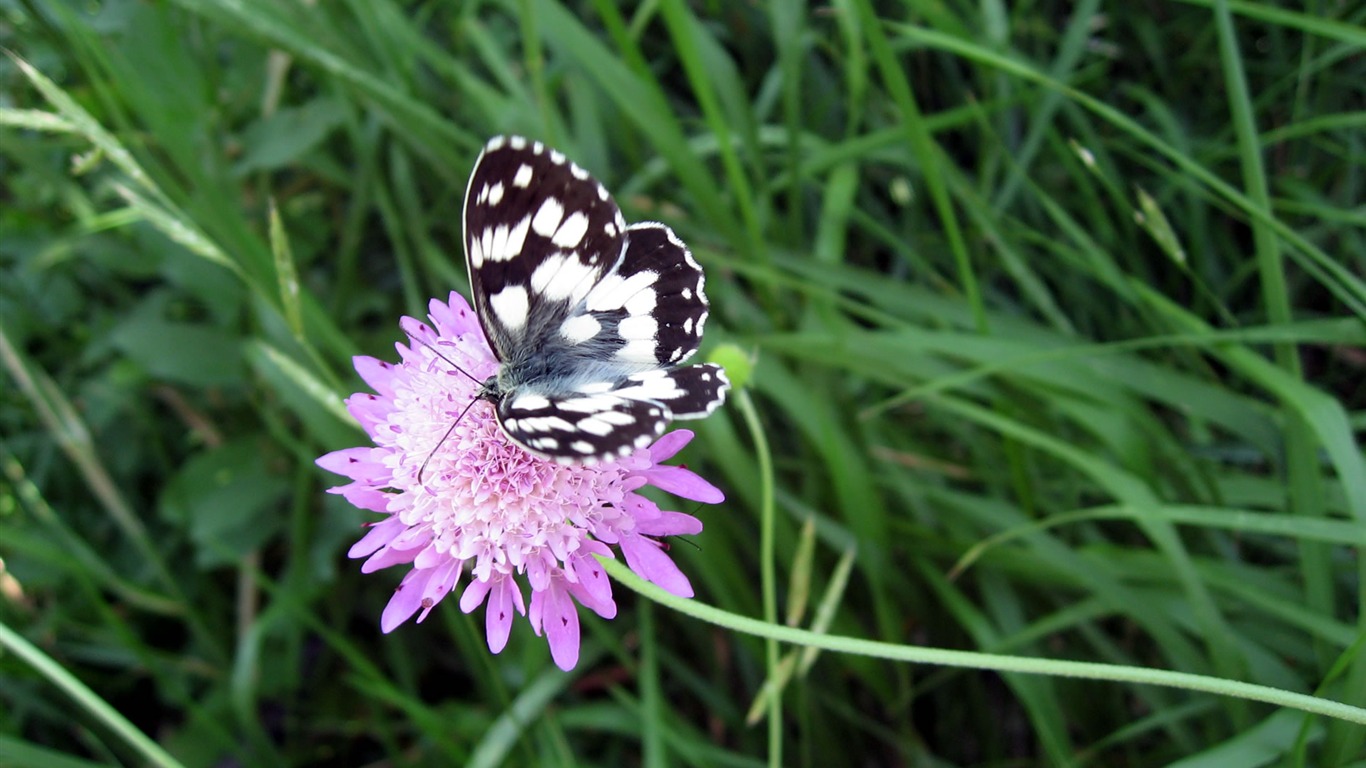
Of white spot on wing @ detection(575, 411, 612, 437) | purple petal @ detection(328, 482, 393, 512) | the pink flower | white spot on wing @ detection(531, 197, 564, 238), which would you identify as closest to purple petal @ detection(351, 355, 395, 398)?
the pink flower

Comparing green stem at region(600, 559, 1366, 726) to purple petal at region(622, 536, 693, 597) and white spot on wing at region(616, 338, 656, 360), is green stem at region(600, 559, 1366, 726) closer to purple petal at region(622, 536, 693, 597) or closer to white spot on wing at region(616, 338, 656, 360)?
purple petal at region(622, 536, 693, 597)

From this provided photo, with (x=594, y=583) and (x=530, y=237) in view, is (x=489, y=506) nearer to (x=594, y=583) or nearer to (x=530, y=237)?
(x=594, y=583)

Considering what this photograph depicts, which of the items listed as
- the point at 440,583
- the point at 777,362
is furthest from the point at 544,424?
the point at 777,362

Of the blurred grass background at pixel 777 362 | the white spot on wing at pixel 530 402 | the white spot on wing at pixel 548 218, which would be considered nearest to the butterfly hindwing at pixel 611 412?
the white spot on wing at pixel 530 402

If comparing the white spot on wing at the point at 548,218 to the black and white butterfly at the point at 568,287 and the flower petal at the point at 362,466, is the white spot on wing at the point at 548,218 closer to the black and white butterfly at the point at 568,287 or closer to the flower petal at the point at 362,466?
the black and white butterfly at the point at 568,287

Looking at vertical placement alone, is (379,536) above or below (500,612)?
above
